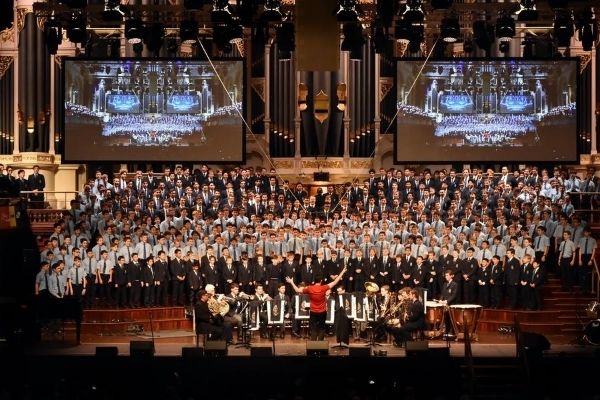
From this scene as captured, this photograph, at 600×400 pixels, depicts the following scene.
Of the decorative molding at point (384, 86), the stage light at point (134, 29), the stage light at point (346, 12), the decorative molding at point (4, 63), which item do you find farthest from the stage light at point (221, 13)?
the decorative molding at point (384, 86)

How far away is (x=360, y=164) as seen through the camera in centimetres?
2531

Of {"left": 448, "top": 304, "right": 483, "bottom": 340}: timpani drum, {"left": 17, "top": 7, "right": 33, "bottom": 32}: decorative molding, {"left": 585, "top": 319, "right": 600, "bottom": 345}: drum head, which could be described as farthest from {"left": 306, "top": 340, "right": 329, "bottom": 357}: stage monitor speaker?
{"left": 17, "top": 7, "right": 33, "bottom": 32}: decorative molding

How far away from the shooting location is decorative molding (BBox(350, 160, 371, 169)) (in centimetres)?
2531

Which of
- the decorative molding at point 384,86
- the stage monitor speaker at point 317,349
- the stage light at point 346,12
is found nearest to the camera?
the stage monitor speaker at point 317,349

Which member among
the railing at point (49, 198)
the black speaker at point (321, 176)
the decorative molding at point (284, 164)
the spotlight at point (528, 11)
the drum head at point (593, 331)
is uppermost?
the spotlight at point (528, 11)

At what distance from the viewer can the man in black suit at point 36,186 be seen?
22.5 m

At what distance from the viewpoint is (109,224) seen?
1931 centimetres

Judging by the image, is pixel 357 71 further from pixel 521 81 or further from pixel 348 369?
pixel 348 369

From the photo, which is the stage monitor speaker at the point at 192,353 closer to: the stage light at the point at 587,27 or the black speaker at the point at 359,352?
the black speaker at the point at 359,352

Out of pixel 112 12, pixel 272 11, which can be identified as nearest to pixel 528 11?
pixel 272 11

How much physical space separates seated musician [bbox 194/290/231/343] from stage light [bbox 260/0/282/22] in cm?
420

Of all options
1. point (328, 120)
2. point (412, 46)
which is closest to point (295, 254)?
point (412, 46)

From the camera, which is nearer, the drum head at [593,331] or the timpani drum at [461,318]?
the drum head at [593,331]

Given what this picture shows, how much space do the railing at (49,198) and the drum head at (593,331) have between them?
1104 centimetres
